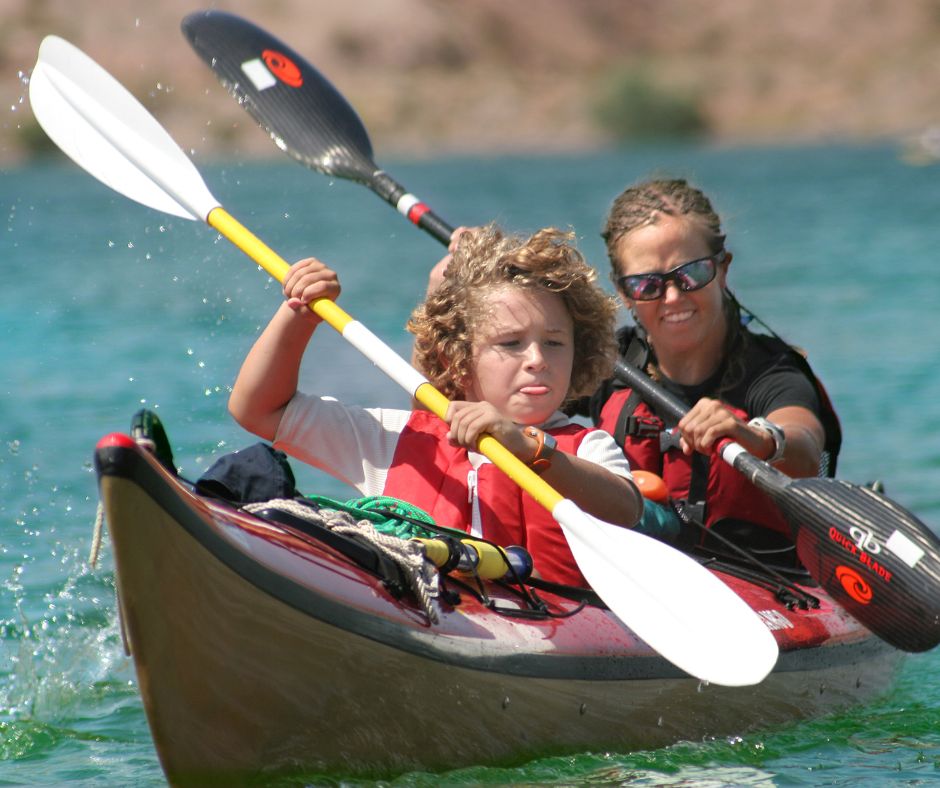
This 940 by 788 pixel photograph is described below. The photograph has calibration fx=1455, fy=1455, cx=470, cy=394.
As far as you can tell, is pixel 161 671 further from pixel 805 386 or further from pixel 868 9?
pixel 868 9

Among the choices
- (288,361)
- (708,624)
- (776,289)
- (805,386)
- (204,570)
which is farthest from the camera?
(776,289)

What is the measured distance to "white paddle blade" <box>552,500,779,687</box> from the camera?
2979 millimetres

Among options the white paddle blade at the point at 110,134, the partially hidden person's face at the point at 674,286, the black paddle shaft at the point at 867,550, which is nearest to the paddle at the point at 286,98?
the white paddle blade at the point at 110,134

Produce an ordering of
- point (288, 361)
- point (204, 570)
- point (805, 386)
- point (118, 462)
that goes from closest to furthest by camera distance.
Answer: point (118, 462) → point (204, 570) → point (288, 361) → point (805, 386)

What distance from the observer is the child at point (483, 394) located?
127 inches

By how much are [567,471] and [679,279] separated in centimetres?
93

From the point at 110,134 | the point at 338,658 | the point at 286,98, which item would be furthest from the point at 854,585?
the point at 286,98

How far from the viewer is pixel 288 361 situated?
3.25 meters

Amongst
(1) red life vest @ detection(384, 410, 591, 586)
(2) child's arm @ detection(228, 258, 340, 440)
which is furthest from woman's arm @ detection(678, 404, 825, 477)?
(2) child's arm @ detection(228, 258, 340, 440)

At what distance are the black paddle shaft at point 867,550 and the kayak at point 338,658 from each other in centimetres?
39

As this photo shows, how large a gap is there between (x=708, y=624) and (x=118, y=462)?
131 centimetres

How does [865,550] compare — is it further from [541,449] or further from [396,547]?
[396,547]

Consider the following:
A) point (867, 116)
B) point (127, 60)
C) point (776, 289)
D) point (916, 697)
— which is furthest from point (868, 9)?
point (916, 697)

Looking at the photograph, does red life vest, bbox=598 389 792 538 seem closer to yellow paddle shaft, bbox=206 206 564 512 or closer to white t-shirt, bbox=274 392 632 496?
white t-shirt, bbox=274 392 632 496
